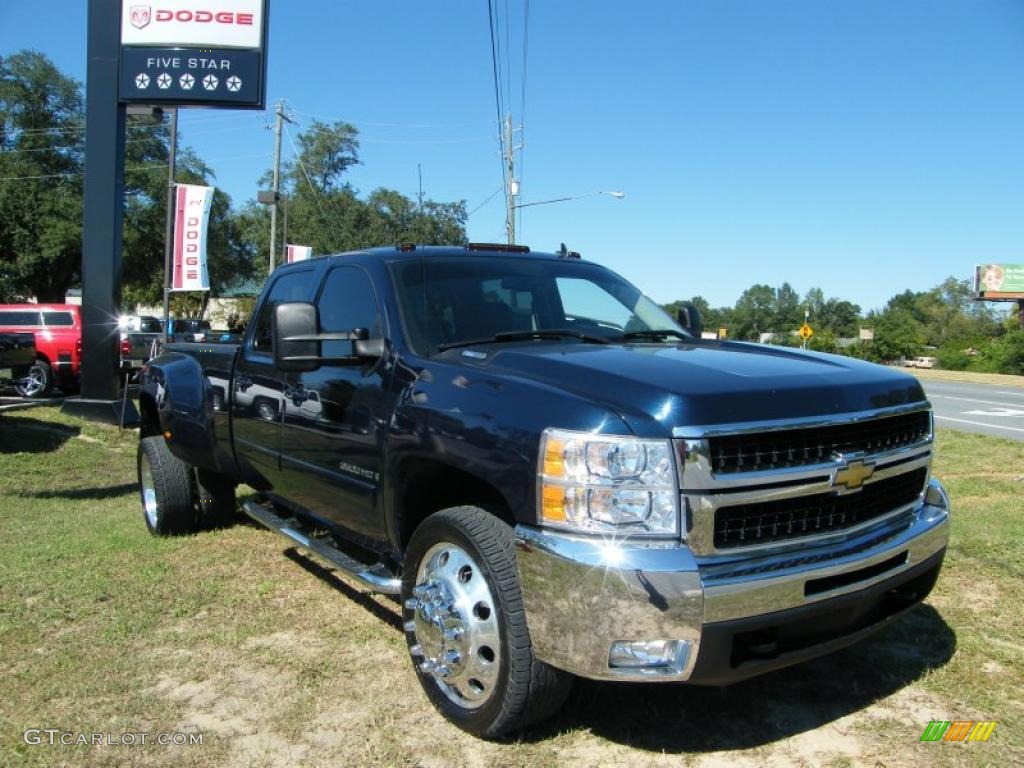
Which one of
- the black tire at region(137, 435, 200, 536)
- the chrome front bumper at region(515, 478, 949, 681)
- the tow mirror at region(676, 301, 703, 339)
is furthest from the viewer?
the black tire at region(137, 435, 200, 536)

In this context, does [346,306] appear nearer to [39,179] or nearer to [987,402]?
[987,402]

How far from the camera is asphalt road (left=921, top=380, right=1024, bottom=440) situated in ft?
45.2

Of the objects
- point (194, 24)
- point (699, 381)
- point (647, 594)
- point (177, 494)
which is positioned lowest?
point (177, 494)

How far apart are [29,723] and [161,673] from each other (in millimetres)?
549

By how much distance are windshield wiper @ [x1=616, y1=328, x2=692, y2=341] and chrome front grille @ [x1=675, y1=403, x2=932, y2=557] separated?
1.21 meters

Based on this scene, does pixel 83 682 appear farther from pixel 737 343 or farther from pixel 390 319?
pixel 737 343

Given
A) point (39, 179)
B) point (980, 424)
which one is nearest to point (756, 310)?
point (39, 179)

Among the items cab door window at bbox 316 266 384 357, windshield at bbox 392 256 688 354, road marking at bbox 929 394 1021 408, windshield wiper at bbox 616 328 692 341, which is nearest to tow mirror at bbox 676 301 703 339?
windshield at bbox 392 256 688 354

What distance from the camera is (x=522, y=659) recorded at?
8.90 ft

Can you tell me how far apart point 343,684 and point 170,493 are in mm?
2831

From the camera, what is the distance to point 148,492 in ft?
20.0

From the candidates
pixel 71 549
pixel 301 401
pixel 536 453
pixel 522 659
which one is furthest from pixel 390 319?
pixel 71 549

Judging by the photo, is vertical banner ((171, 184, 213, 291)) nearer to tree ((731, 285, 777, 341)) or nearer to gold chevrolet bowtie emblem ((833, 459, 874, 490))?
gold chevrolet bowtie emblem ((833, 459, 874, 490))

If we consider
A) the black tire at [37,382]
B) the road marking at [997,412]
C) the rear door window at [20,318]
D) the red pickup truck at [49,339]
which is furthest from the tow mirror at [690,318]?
the rear door window at [20,318]
